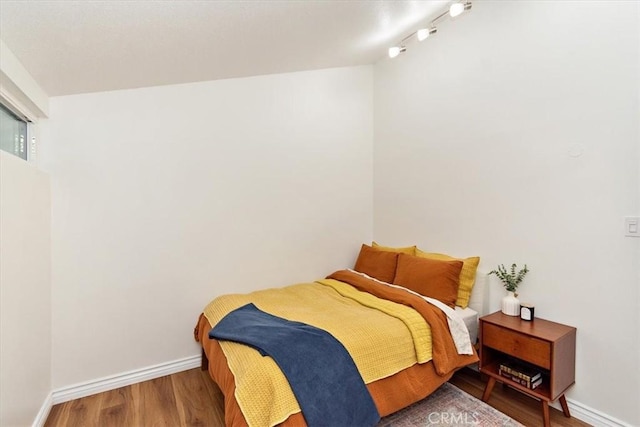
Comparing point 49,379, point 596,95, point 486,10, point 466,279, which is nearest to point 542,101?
point 596,95

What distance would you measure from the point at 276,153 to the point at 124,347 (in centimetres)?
205

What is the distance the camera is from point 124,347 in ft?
8.38

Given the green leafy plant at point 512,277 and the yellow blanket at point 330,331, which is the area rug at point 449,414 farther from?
the green leafy plant at point 512,277

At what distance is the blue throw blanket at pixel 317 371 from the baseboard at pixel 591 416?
1.34 meters

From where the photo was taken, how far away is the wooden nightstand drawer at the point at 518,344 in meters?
1.91

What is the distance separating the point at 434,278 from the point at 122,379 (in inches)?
99.8

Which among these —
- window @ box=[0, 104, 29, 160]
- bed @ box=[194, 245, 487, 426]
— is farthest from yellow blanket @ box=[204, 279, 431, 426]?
window @ box=[0, 104, 29, 160]

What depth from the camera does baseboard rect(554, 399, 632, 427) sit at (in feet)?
6.34

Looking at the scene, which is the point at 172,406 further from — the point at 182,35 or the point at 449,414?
the point at 182,35

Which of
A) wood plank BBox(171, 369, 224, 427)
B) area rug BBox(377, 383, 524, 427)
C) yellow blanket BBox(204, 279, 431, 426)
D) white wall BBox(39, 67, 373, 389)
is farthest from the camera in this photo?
white wall BBox(39, 67, 373, 389)

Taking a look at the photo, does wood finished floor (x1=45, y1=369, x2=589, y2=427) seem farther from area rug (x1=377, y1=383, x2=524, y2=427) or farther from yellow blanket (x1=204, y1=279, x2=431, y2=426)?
yellow blanket (x1=204, y1=279, x2=431, y2=426)

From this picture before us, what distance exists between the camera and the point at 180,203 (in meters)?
2.73

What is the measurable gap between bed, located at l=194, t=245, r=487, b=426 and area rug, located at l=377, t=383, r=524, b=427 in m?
0.16

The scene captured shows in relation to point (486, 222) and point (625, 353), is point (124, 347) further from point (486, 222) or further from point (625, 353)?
point (625, 353)
